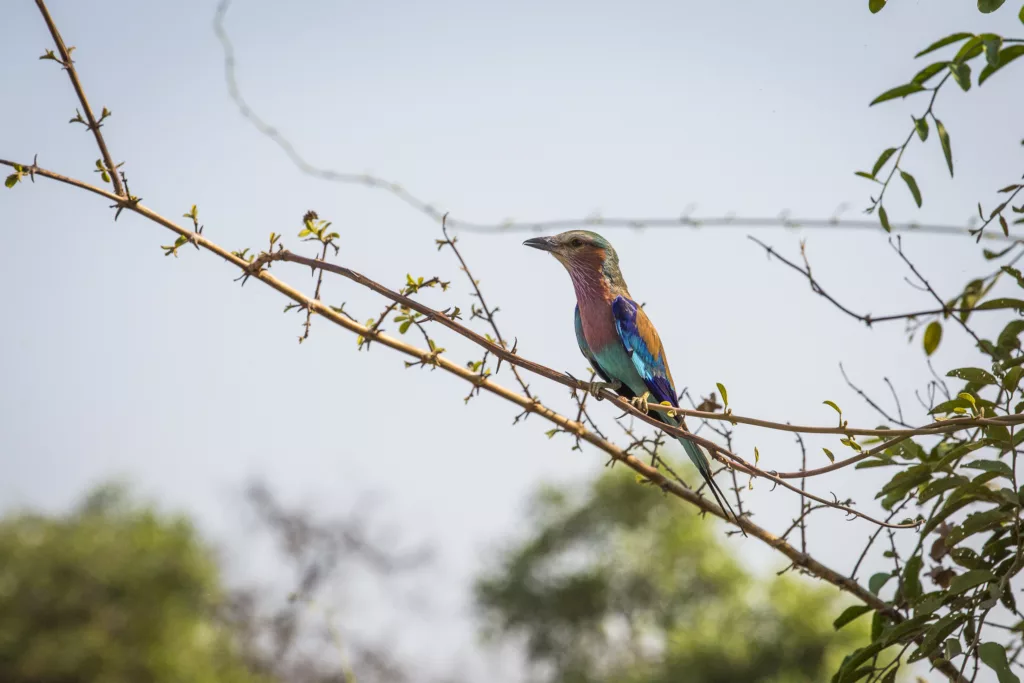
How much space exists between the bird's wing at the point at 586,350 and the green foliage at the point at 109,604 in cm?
1662

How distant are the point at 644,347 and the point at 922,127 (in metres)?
1.69

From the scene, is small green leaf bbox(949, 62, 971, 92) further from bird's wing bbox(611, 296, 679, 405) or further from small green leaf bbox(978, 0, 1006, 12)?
bird's wing bbox(611, 296, 679, 405)

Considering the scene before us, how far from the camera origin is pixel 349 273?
195cm

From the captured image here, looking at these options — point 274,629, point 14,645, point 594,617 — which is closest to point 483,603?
point 594,617

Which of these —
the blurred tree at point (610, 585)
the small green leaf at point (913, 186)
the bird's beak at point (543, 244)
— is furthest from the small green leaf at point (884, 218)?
the blurred tree at point (610, 585)

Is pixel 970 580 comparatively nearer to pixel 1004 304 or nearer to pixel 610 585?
pixel 1004 304

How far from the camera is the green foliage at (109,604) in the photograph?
62.5ft

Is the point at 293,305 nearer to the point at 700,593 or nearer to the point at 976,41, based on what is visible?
the point at 976,41

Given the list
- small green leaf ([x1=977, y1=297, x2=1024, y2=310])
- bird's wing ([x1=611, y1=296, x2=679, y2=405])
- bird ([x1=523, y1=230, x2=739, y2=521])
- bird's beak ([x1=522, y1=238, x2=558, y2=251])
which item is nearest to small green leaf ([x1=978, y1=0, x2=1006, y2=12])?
small green leaf ([x1=977, y1=297, x2=1024, y2=310])

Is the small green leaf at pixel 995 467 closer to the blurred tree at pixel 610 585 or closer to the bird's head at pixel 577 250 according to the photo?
the bird's head at pixel 577 250

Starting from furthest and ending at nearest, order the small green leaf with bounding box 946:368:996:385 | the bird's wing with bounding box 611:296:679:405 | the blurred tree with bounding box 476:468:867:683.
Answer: the blurred tree with bounding box 476:468:867:683, the bird's wing with bounding box 611:296:679:405, the small green leaf with bounding box 946:368:996:385

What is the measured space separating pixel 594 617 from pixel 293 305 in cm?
1999

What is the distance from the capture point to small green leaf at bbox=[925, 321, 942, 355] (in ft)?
9.93

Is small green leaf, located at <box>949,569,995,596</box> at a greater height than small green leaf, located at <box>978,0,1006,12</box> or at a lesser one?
lesser
